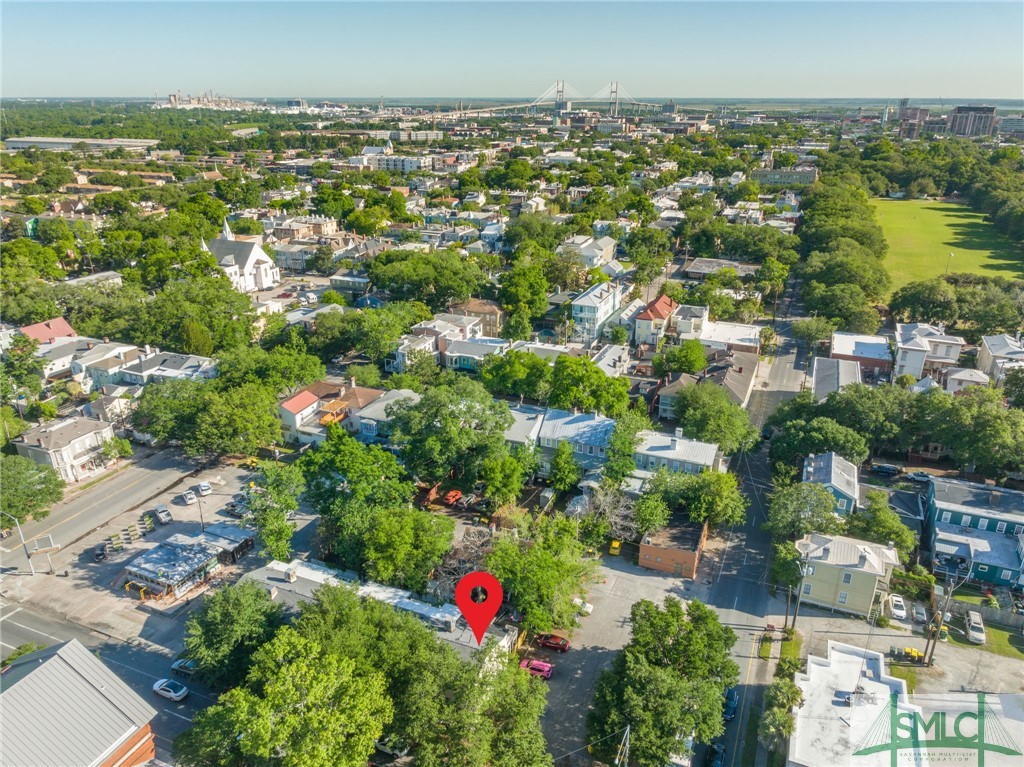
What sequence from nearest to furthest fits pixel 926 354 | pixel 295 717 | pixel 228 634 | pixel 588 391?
pixel 295 717 → pixel 228 634 → pixel 588 391 → pixel 926 354

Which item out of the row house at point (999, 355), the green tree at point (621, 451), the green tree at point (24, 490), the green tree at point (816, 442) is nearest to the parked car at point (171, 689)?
the green tree at point (24, 490)

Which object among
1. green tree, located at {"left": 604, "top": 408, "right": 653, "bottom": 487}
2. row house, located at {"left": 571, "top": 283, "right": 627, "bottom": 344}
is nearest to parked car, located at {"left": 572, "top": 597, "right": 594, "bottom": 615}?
green tree, located at {"left": 604, "top": 408, "right": 653, "bottom": 487}

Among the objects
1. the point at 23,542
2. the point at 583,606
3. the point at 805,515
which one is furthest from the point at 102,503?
the point at 805,515

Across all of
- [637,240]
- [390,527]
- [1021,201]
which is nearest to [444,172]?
[637,240]

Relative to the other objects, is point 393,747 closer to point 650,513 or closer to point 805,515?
point 650,513

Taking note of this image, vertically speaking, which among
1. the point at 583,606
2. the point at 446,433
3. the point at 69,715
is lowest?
the point at 583,606

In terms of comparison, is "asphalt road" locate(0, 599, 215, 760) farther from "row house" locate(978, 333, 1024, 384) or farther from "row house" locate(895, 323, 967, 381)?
"row house" locate(978, 333, 1024, 384)

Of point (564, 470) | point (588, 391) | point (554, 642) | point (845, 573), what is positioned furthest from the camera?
point (588, 391)

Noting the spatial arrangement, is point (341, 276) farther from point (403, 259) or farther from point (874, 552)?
point (874, 552)
